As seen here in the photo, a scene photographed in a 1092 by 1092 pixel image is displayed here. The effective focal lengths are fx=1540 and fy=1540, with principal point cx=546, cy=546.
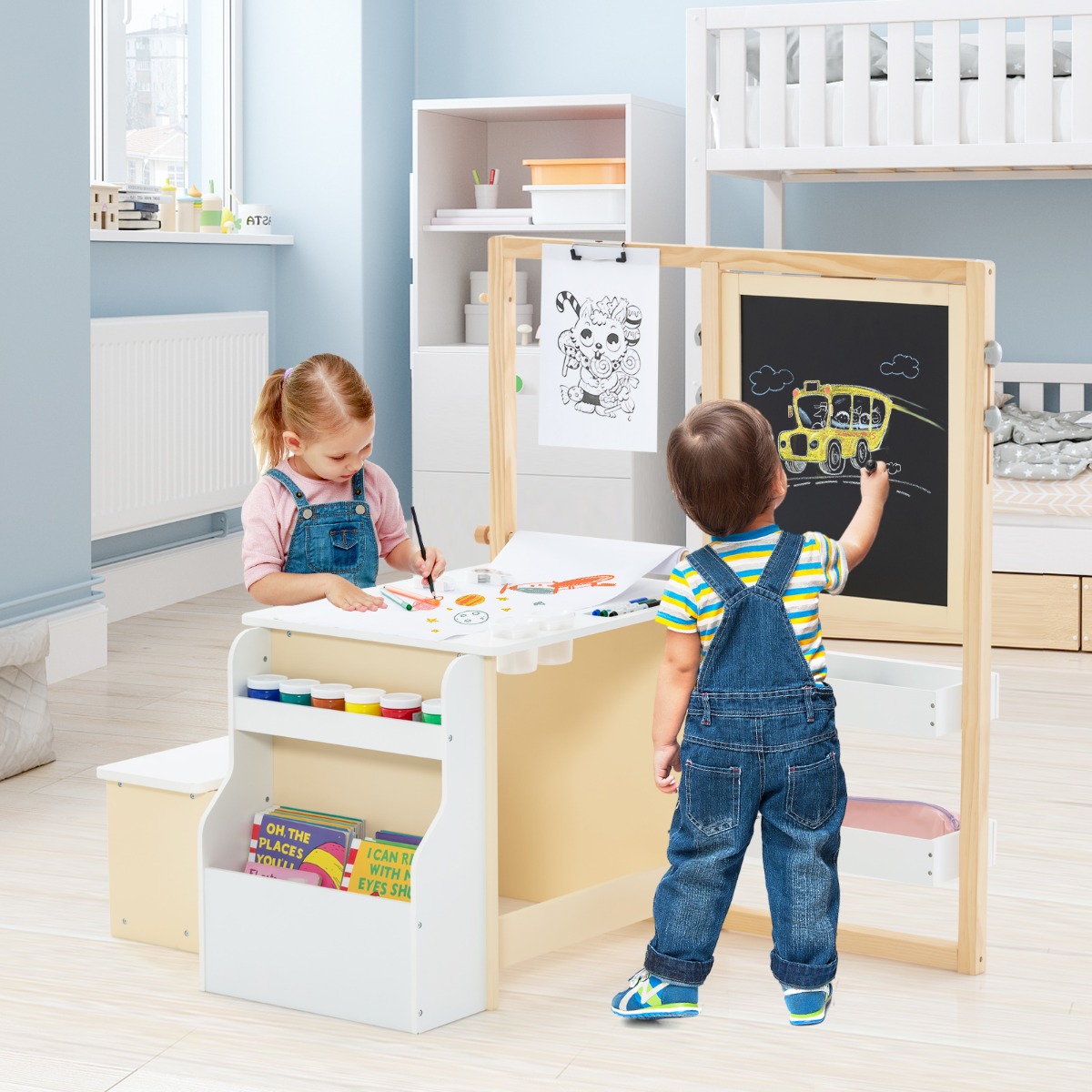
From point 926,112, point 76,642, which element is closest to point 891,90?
point 926,112

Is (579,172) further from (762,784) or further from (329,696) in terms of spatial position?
(762,784)

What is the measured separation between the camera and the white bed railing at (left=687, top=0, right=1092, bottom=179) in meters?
3.17

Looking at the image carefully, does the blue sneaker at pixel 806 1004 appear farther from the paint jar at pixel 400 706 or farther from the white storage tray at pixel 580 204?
the white storage tray at pixel 580 204

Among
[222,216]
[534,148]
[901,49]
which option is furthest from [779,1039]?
[534,148]

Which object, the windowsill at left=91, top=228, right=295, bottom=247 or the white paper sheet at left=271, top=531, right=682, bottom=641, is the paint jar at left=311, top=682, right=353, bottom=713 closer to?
the white paper sheet at left=271, top=531, right=682, bottom=641

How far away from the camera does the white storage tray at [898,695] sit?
176 cm

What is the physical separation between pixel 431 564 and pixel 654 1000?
0.61 metres

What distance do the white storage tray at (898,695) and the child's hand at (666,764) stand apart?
263 mm

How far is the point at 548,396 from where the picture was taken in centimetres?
196

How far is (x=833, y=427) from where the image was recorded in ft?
5.98

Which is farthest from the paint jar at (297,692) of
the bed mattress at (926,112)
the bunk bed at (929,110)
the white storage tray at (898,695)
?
the bed mattress at (926,112)

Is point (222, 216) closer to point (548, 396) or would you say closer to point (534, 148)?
point (534, 148)

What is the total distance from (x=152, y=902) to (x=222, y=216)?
2.55 meters

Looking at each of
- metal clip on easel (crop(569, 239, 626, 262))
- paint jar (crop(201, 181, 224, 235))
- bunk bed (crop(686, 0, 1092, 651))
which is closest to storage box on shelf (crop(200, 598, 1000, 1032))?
metal clip on easel (crop(569, 239, 626, 262))
